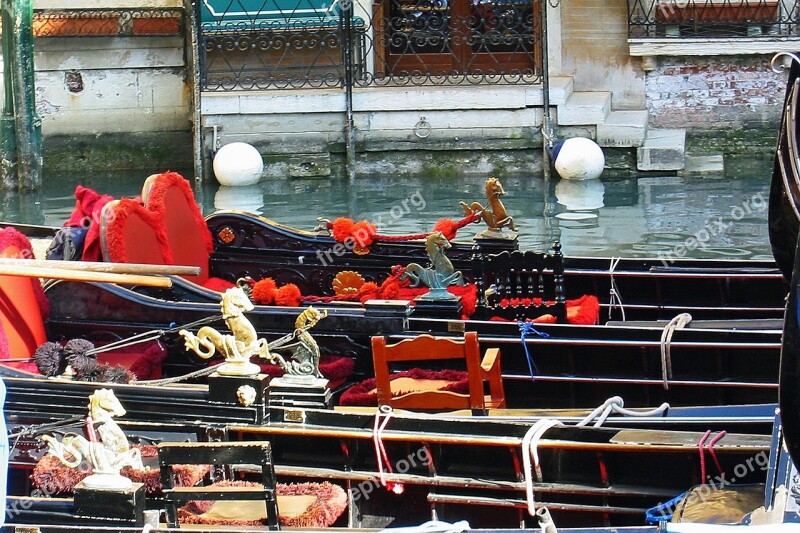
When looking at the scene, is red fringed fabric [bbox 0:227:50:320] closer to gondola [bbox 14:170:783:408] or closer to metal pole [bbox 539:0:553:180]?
gondola [bbox 14:170:783:408]

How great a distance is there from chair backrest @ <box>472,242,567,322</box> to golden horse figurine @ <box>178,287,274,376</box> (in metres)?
1.32

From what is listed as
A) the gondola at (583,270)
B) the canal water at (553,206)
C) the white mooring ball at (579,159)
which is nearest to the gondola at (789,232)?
the gondola at (583,270)

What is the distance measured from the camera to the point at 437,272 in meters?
4.82

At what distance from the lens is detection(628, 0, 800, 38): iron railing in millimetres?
10938

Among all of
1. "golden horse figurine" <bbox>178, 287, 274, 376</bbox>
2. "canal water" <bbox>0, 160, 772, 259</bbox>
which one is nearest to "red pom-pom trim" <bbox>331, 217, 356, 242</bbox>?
"golden horse figurine" <bbox>178, 287, 274, 376</bbox>

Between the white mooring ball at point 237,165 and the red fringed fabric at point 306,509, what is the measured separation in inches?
273

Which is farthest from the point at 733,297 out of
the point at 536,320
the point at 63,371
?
the point at 63,371

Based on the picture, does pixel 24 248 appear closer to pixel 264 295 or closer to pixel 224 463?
pixel 264 295

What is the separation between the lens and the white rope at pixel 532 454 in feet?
11.1

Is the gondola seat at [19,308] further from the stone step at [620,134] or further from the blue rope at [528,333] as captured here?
the stone step at [620,134]

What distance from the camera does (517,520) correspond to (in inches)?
140

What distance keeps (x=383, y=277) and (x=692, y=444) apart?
93.4 inches

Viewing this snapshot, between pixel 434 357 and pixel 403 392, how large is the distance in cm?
27

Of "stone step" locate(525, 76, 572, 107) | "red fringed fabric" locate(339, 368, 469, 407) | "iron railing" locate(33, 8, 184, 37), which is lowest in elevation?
"red fringed fabric" locate(339, 368, 469, 407)
